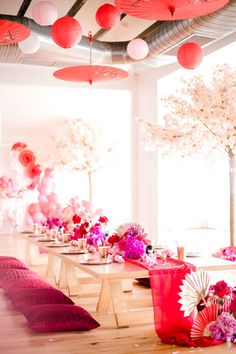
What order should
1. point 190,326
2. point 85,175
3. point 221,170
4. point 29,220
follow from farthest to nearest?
point 221,170 < point 85,175 < point 29,220 < point 190,326

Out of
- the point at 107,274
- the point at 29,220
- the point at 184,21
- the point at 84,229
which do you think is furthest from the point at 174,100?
the point at 29,220

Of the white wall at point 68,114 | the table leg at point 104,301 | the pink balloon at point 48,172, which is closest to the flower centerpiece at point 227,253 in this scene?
the table leg at point 104,301

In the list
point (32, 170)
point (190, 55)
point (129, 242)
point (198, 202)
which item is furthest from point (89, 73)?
point (198, 202)

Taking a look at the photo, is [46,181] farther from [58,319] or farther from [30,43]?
[58,319]

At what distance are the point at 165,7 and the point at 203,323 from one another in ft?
7.22

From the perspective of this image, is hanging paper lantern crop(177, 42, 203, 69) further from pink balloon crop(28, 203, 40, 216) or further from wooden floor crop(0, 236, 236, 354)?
pink balloon crop(28, 203, 40, 216)

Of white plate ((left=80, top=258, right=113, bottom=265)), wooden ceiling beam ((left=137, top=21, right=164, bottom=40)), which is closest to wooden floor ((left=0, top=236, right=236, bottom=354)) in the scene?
white plate ((left=80, top=258, right=113, bottom=265))

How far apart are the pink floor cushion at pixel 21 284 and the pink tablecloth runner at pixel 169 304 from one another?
1.29 metres

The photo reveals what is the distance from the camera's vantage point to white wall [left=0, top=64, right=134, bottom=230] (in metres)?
11.1

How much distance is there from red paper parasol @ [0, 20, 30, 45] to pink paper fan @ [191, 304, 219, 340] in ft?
9.08

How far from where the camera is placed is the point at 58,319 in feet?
13.3

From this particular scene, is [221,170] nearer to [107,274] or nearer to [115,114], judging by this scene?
[115,114]

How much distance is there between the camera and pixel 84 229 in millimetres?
5543

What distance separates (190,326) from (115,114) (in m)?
8.09
